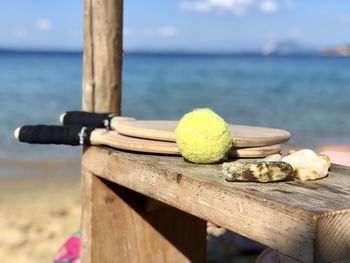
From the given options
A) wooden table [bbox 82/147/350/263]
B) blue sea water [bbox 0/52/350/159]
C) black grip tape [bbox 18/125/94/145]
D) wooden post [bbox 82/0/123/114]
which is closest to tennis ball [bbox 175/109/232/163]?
wooden table [bbox 82/147/350/263]

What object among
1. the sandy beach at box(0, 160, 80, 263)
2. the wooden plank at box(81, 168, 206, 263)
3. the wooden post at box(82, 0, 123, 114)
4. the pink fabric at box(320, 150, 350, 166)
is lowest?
the sandy beach at box(0, 160, 80, 263)

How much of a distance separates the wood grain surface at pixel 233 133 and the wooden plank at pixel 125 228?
0.23 meters

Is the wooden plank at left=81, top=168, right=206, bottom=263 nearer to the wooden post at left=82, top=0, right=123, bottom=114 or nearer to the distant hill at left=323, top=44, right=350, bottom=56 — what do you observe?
the wooden post at left=82, top=0, right=123, bottom=114

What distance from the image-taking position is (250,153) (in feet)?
5.03

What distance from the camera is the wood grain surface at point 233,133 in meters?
1.53

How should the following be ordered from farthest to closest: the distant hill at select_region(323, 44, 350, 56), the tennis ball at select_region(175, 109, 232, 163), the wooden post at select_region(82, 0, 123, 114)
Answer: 1. the distant hill at select_region(323, 44, 350, 56)
2. the wooden post at select_region(82, 0, 123, 114)
3. the tennis ball at select_region(175, 109, 232, 163)

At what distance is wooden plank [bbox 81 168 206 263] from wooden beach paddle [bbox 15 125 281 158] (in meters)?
0.13

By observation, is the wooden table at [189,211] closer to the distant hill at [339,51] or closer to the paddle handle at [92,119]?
the paddle handle at [92,119]

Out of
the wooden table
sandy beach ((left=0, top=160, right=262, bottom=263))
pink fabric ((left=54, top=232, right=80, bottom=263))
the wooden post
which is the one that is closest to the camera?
the wooden table

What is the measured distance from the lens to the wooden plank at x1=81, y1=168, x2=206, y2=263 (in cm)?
182

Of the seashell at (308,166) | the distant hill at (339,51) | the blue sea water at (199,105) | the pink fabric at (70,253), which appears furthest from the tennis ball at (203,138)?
the distant hill at (339,51)

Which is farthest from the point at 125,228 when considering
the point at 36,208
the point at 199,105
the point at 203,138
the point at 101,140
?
the point at 199,105

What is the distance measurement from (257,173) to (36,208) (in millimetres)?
3582

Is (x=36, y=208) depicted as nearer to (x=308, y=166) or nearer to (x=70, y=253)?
(x=70, y=253)
